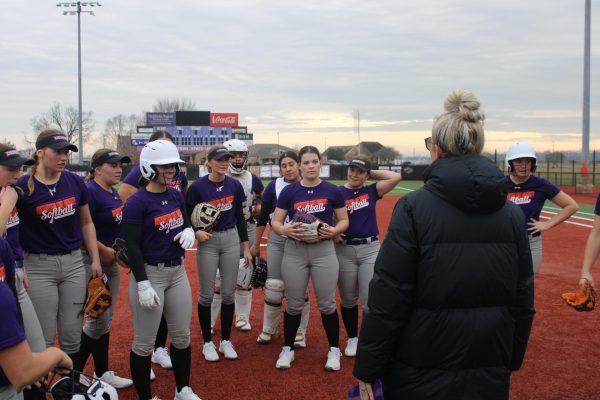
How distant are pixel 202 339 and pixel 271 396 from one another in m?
1.78

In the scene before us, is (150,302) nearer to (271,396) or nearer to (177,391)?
(177,391)

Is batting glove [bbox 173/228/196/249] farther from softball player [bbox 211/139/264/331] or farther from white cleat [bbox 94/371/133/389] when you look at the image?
softball player [bbox 211/139/264/331]

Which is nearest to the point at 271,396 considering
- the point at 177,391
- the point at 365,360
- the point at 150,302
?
the point at 177,391

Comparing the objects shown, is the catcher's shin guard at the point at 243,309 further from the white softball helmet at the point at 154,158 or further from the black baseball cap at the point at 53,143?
the black baseball cap at the point at 53,143

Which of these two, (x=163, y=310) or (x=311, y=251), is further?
(x=311, y=251)

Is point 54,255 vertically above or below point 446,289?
below

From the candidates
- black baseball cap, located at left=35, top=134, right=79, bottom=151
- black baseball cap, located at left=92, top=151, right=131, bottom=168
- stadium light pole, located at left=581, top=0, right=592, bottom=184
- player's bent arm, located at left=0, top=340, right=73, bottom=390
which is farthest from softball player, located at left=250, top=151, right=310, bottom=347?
stadium light pole, located at left=581, top=0, right=592, bottom=184

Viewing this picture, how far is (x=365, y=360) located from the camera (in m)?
2.35

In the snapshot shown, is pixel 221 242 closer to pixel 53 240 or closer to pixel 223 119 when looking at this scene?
pixel 53 240

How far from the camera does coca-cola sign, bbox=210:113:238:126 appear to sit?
63.2 m

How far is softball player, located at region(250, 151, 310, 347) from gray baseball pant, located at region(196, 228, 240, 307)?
0.47 m

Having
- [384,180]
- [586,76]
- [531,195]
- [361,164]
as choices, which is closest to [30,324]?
[361,164]

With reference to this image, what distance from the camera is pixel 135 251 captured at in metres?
4.01

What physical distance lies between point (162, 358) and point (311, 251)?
1.94 meters
